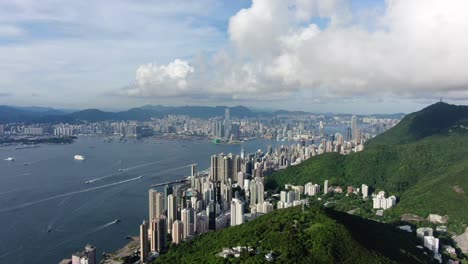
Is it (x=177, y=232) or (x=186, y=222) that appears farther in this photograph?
(x=186, y=222)

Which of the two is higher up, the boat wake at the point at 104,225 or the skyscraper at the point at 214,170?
the skyscraper at the point at 214,170

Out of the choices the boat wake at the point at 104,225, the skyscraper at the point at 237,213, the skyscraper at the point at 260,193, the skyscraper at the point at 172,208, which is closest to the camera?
the boat wake at the point at 104,225

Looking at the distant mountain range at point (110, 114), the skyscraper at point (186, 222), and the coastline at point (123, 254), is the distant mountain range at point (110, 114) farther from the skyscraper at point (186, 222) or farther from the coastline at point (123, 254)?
the skyscraper at point (186, 222)

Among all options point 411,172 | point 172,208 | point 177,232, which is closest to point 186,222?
point 177,232

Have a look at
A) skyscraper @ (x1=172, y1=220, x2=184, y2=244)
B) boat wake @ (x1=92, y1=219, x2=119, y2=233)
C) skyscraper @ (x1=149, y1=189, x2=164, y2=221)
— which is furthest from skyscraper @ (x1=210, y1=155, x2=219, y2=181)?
skyscraper @ (x1=172, y1=220, x2=184, y2=244)

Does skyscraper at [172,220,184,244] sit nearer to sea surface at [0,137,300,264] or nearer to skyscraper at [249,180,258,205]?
sea surface at [0,137,300,264]

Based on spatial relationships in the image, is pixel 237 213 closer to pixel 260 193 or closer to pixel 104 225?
pixel 260 193

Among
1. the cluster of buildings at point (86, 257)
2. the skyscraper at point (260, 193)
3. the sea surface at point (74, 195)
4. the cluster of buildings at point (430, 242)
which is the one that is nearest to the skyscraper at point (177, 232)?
the sea surface at point (74, 195)
